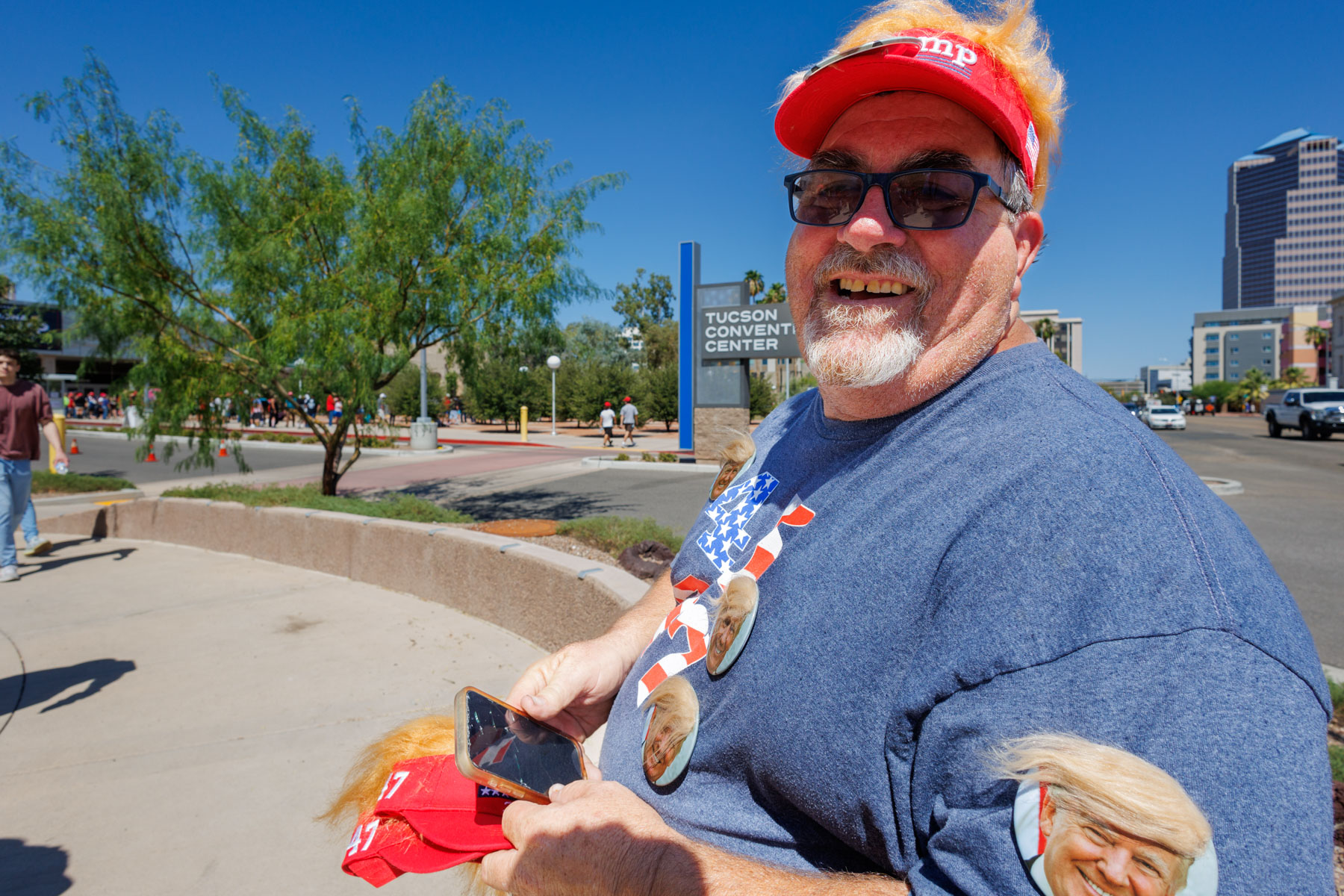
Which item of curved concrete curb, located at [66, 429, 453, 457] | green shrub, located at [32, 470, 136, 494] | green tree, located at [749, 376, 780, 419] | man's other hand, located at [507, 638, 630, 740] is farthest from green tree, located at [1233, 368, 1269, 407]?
man's other hand, located at [507, 638, 630, 740]

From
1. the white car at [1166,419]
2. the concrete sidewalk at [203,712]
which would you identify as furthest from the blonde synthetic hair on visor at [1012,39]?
the white car at [1166,419]

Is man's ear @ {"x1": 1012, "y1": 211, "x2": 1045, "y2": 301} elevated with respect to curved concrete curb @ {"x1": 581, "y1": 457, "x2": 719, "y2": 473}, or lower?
elevated

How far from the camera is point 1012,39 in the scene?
125 centimetres

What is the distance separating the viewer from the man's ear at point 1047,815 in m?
0.76

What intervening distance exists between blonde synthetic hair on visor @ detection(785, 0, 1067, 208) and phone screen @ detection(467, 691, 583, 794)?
4.20ft

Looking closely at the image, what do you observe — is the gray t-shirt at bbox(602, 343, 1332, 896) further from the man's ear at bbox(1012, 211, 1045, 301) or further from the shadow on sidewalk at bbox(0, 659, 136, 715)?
the shadow on sidewalk at bbox(0, 659, 136, 715)

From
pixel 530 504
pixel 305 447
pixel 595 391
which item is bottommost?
pixel 530 504

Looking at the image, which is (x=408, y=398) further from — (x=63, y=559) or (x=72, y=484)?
(x=63, y=559)

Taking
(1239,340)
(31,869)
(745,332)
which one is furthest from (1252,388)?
(31,869)

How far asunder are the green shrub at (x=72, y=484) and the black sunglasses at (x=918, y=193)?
42.6 ft

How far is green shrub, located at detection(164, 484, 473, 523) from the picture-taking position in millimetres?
7164

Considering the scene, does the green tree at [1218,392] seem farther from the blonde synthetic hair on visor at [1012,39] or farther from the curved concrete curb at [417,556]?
the blonde synthetic hair on visor at [1012,39]

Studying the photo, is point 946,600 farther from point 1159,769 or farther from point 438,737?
point 438,737

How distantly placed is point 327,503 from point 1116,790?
7838 millimetres
